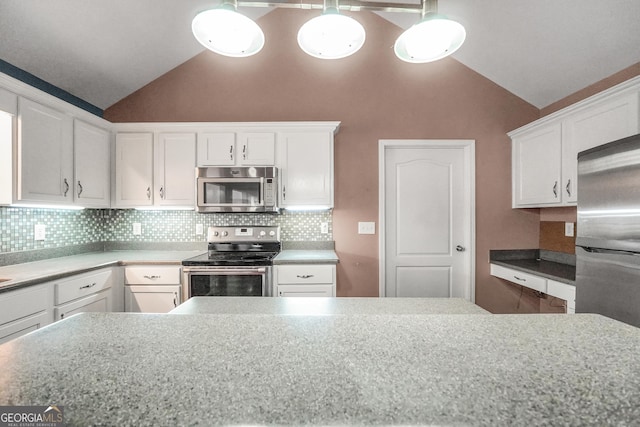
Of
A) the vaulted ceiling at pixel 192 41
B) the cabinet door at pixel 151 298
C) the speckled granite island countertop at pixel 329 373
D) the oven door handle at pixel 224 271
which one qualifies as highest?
the vaulted ceiling at pixel 192 41

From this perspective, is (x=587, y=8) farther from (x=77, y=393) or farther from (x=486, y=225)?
(x=77, y=393)

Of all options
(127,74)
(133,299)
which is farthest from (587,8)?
(133,299)

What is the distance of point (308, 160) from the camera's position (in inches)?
106

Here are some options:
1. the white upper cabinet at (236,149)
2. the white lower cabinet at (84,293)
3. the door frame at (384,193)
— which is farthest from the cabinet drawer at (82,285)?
the door frame at (384,193)

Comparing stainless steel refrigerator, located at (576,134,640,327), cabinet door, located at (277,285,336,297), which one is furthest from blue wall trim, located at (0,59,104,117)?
stainless steel refrigerator, located at (576,134,640,327)

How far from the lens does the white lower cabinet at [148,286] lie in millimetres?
2412

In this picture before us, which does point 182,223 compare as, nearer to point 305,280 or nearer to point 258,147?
point 258,147

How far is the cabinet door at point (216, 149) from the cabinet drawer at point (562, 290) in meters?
2.87

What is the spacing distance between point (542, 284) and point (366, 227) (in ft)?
5.05

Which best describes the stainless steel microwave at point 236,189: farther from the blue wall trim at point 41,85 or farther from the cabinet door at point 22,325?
the blue wall trim at point 41,85

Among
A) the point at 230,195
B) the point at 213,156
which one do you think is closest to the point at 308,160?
the point at 230,195

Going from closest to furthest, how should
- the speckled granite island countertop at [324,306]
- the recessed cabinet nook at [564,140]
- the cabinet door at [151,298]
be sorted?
the speckled granite island countertop at [324,306], the recessed cabinet nook at [564,140], the cabinet door at [151,298]

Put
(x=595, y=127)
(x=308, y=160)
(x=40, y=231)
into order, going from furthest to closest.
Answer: (x=308, y=160) < (x=40, y=231) < (x=595, y=127)

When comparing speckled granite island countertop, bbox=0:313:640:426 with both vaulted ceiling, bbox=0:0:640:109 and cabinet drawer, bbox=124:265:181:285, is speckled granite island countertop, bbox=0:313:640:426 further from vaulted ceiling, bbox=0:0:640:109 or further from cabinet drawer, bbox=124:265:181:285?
vaulted ceiling, bbox=0:0:640:109
